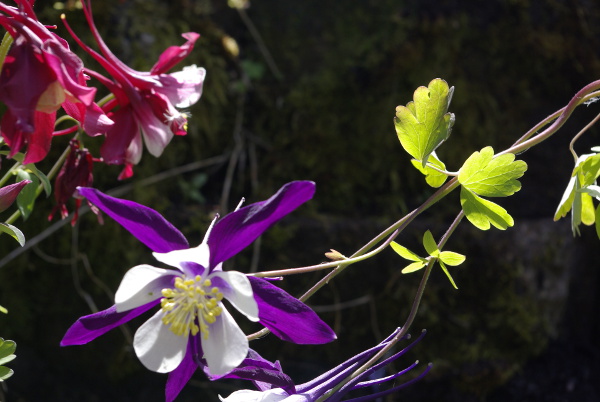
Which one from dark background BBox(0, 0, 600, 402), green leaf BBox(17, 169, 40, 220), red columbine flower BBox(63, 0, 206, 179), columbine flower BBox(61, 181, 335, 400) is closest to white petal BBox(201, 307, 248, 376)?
columbine flower BBox(61, 181, 335, 400)

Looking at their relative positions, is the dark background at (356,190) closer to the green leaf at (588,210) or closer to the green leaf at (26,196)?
the green leaf at (26,196)

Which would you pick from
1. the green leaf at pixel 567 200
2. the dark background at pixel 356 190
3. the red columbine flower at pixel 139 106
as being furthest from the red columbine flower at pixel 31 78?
the dark background at pixel 356 190

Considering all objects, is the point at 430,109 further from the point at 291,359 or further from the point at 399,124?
the point at 291,359

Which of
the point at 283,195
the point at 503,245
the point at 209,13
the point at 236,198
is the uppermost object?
the point at 283,195

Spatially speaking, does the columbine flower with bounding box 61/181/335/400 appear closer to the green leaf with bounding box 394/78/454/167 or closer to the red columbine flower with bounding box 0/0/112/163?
the red columbine flower with bounding box 0/0/112/163

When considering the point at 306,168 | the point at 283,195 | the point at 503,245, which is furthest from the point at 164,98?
the point at 503,245

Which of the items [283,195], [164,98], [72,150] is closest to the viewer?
[283,195]

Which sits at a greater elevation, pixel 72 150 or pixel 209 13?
pixel 72 150
